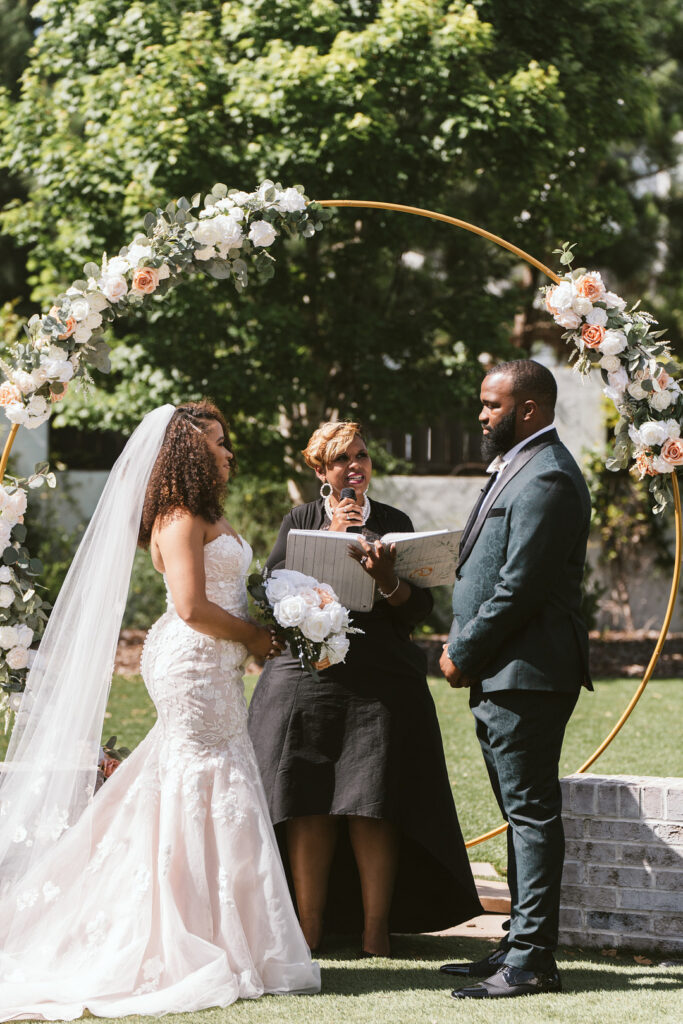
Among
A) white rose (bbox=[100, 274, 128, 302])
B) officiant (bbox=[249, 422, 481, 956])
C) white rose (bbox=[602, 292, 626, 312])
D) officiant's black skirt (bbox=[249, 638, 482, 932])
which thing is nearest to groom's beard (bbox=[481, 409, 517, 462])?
officiant (bbox=[249, 422, 481, 956])

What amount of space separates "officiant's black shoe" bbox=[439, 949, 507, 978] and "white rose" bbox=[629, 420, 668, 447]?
2047 millimetres

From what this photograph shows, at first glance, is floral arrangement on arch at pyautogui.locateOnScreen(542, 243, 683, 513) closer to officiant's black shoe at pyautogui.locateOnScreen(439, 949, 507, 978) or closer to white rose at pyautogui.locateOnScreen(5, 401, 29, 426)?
officiant's black shoe at pyautogui.locateOnScreen(439, 949, 507, 978)

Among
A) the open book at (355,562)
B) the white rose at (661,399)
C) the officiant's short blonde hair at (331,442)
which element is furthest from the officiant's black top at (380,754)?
the white rose at (661,399)

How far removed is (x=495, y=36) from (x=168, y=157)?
3498 mm

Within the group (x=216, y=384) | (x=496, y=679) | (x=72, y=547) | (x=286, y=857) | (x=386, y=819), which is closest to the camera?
(x=496, y=679)

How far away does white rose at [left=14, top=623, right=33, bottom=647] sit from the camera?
15.0 ft

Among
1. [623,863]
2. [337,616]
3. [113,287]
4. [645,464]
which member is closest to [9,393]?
[113,287]

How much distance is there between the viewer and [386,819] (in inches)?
172

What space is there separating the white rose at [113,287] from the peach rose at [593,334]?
1.83 m

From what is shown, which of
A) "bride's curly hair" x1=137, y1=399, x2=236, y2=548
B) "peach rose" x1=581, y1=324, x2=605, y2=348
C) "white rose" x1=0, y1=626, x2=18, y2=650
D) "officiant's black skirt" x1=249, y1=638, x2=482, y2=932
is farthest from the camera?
"peach rose" x1=581, y1=324, x2=605, y2=348

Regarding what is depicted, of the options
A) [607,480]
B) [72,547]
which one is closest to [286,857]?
[72,547]

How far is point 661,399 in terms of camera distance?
15.7 feet

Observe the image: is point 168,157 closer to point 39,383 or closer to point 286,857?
point 39,383

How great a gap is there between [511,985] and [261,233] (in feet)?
9.35
